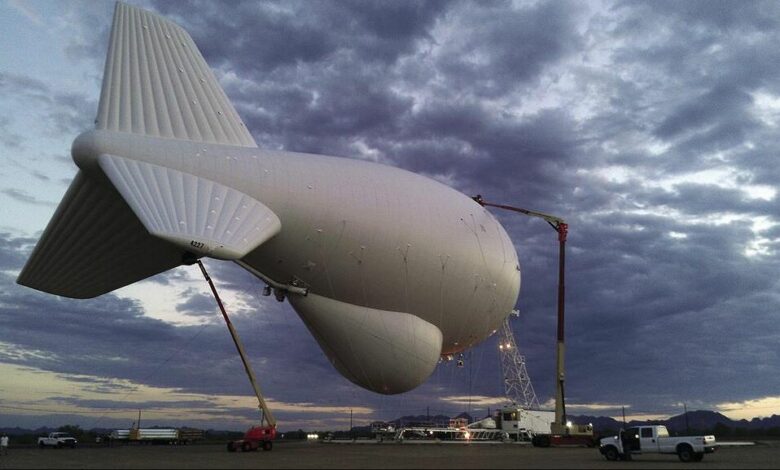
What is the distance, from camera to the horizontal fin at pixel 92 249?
29.2 metres

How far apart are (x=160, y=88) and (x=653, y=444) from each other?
29.4 metres

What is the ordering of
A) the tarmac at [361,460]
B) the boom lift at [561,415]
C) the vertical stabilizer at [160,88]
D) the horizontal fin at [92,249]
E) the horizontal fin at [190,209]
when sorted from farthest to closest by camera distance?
1. the boom lift at [561,415]
2. the horizontal fin at [92,249]
3. the vertical stabilizer at [160,88]
4. the horizontal fin at [190,209]
5. the tarmac at [361,460]

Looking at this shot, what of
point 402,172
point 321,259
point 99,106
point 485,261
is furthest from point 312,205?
point 485,261

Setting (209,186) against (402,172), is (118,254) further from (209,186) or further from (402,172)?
(402,172)

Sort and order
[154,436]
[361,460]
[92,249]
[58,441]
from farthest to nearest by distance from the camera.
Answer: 1. [154,436]
2. [58,441]
3. [92,249]
4. [361,460]

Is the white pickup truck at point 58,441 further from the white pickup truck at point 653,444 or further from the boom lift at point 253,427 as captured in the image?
the white pickup truck at point 653,444

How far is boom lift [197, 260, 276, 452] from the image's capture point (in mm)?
32625

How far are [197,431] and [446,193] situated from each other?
103ft

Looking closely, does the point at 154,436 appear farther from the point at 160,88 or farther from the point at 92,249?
the point at 160,88

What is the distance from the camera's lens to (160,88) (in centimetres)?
2981

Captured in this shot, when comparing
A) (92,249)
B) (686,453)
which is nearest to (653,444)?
(686,453)

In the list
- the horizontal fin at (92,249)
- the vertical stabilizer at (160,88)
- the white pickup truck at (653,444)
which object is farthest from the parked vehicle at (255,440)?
the white pickup truck at (653,444)

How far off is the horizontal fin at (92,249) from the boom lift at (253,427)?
3.42 m

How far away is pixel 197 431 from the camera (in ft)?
171
